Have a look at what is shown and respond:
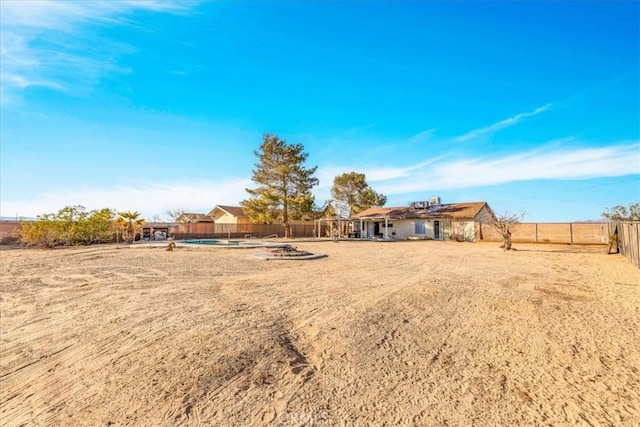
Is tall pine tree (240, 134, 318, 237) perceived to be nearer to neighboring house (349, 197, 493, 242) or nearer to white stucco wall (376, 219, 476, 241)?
neighboring house (349, 197, 493, 242)

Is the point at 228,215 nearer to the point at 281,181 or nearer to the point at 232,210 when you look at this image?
the point at 232,210

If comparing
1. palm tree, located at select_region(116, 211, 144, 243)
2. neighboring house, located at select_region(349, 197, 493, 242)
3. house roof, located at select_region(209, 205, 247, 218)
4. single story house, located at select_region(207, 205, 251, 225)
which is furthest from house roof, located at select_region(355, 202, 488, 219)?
palm tree, located at select_region(116, 211, 144, 243)

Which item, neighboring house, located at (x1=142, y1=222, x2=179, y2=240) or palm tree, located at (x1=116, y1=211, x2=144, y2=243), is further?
neighboring house, located at (x1=142, y1=222, x2=179, y2=240)

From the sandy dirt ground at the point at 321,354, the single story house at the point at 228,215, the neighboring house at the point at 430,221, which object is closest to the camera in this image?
the sandy dirt ground at the point at 321,354

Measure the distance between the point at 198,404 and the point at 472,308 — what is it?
16.9 ft

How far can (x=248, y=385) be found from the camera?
3.94 meters

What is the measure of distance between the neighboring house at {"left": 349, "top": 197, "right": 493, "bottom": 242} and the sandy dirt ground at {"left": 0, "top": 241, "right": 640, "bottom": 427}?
73.2 feet

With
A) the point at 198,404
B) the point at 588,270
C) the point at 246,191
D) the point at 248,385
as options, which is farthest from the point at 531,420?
the point at 246,191

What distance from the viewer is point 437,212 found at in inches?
1309

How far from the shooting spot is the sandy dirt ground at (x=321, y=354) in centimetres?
349

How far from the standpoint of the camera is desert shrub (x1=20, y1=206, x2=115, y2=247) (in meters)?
20.5

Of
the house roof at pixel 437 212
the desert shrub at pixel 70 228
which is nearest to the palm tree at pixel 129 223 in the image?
the desert shrub at pixel 70 228

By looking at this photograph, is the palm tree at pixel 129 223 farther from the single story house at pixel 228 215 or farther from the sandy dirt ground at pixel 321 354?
the sandy dirt ground at pixel 321 354

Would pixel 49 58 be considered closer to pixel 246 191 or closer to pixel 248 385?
pixel 248 385
